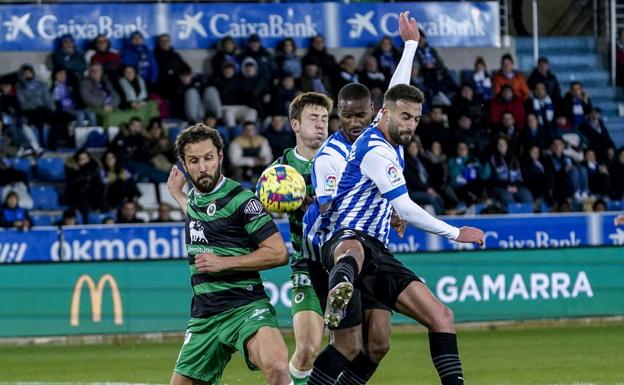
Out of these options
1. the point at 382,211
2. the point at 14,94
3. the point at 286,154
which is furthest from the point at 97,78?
the point at 382,211

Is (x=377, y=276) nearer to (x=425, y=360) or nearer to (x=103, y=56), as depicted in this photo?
(x=425, y=360)

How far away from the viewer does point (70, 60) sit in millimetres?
22500

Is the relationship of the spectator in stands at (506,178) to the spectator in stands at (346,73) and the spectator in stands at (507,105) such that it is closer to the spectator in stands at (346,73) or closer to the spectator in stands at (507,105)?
the spectator in stands at (507,105)

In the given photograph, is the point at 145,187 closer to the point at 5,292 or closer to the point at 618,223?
the point at 5,292

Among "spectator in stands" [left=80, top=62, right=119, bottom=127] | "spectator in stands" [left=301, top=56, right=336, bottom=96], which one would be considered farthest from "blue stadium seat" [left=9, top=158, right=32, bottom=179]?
"spectator in stands" [left=301, top=56, right=336, bottom=96]

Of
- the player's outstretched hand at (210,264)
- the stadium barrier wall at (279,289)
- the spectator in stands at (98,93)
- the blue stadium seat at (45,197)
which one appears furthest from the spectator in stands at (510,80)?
the player's outstretched hand at (210,264)

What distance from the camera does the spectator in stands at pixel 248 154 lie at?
21.5 metres

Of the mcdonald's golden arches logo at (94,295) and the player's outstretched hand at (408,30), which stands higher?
the player's outstretched hand at (408,30)

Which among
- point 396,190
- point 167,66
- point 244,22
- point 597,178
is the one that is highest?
point 244,22

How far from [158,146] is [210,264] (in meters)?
13.5

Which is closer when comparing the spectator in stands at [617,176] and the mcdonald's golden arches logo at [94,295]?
the mcdonald's golden arches logo at [94,295]

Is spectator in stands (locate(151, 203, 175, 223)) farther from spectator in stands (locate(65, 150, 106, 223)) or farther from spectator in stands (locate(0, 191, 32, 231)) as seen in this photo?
spectator in stands (locate(0, 191, 32, 231))

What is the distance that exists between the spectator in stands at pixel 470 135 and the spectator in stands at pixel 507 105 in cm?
62

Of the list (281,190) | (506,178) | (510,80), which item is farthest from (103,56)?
(281,190)
